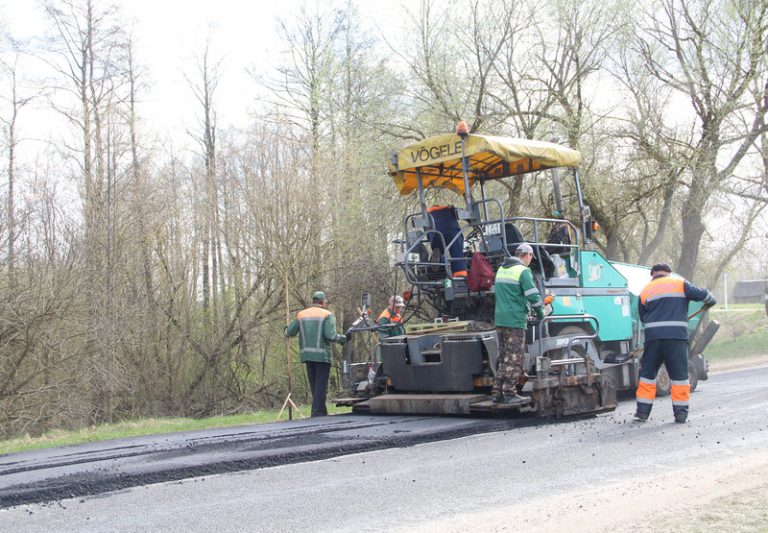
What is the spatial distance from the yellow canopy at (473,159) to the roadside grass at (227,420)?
3778 mm

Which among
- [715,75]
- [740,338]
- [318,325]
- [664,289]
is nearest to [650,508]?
[664,289]

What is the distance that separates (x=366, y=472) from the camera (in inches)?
235

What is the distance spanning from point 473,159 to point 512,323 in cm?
256

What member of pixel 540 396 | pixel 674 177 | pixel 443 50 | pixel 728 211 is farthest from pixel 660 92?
pixel 540 396

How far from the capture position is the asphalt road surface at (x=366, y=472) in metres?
4.79

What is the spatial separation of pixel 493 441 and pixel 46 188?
11472mm

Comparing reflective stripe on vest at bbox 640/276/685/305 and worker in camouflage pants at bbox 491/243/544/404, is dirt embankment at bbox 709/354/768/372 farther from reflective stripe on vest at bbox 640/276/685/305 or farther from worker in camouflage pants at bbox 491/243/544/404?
worker in camouflage pants at bbox 491/243/544/404

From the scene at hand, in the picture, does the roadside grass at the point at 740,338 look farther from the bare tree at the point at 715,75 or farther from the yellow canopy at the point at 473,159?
the yellow canopy at the point at 473,159

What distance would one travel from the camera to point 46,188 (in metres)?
15.4

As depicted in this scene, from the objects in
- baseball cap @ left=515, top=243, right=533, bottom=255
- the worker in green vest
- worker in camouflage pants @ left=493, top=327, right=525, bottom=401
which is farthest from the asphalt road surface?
the worker in green vest

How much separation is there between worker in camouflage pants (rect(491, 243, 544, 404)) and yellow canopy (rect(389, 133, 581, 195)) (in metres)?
1.52

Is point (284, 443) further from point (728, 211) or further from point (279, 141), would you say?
point (728, 211)

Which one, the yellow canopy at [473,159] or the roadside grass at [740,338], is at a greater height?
the yellow canopy at [473,159]

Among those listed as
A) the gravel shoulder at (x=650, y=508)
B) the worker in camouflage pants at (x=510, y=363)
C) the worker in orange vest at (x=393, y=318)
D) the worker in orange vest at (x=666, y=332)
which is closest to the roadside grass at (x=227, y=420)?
the worker in orange vest at (x=393, y=318)
